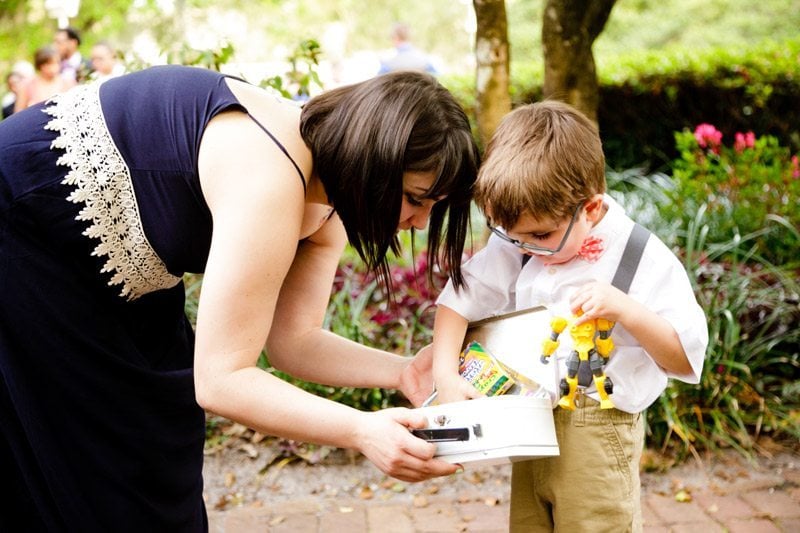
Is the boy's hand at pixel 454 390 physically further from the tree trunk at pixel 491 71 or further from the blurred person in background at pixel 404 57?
the blurred person in background at pixel 404 57

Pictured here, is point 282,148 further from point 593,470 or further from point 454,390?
point 593,470

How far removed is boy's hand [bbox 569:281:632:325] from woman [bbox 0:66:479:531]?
0.33 m

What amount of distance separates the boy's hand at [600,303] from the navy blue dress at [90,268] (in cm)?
78

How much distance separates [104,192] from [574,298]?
3.25 feet

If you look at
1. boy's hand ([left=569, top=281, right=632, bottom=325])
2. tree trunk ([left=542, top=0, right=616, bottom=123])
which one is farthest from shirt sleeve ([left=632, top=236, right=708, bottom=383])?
tree trunk ([left=542, top=0, right=616, bottom=123])

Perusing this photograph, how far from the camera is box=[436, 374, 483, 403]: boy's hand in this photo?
1835 mm

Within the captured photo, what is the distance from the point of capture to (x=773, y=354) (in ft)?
12.8

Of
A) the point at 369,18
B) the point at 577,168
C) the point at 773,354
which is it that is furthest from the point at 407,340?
the point at 369,18

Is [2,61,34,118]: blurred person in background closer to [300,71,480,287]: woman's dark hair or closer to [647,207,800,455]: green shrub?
[647,207,800,455]: green shrub

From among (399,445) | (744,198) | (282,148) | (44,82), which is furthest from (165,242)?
(44,82)

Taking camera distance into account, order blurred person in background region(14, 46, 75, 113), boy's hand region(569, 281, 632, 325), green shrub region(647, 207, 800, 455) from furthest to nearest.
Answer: blurred person in background region(14, 46, 75, 113) < green shrub region(647, 207, 800, 455) < boy's hand region(569, 281, 632, 325)

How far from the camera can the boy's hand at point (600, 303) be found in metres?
1.71

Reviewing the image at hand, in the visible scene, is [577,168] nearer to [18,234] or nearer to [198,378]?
[198,378]

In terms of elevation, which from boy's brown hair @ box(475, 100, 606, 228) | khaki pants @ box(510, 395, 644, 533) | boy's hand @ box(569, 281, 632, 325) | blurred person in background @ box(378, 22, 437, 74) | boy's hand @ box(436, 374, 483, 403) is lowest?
blurred person in background @ box(378, 22, 437, 74)
